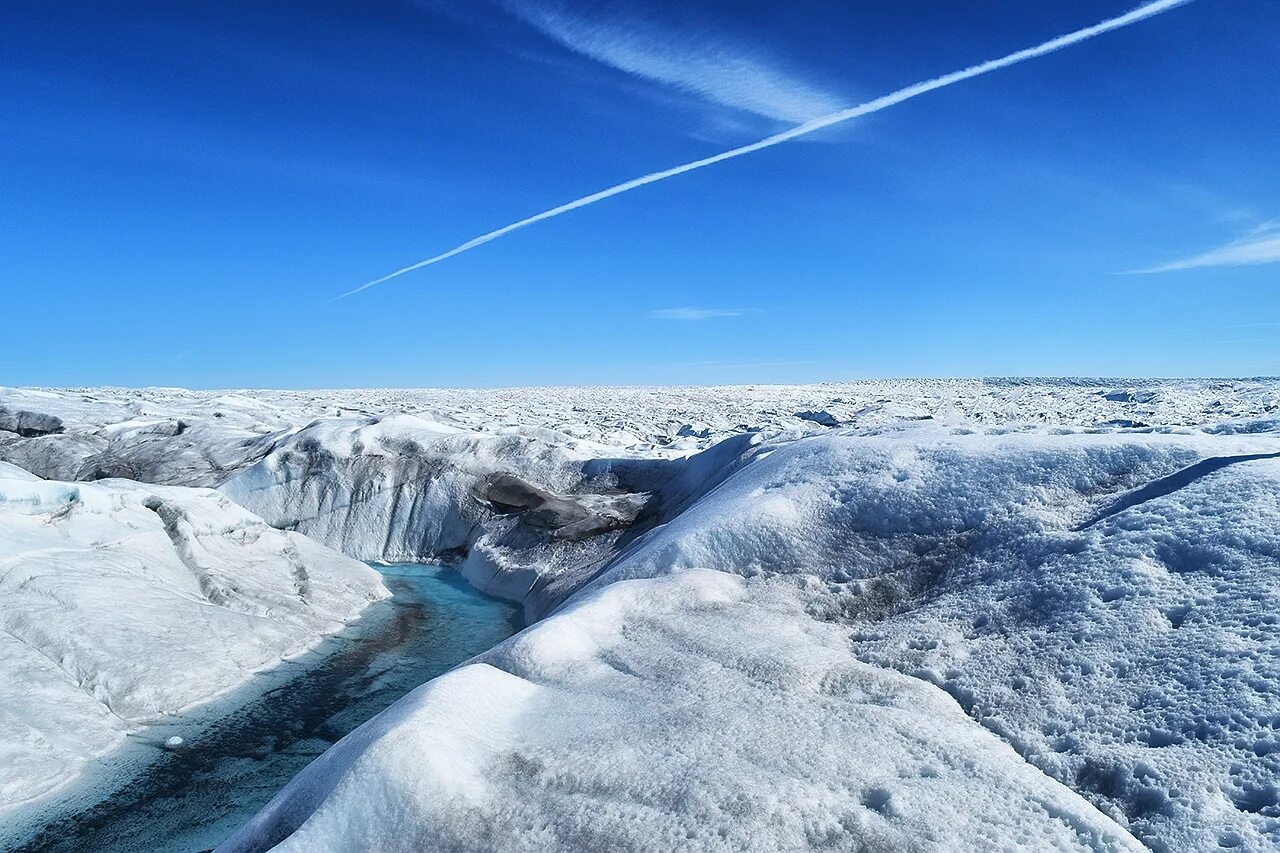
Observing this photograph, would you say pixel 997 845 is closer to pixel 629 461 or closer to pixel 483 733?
pixel 483 733

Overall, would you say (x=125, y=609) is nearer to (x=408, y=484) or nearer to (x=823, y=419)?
(x=408, y=484)

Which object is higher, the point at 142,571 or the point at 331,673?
the point at 142,571

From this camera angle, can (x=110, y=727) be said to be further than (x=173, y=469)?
No

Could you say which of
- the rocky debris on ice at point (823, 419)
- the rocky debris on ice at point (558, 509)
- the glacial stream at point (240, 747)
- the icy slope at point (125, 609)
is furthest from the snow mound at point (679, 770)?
the rocky debris on ice at point (823, 419)

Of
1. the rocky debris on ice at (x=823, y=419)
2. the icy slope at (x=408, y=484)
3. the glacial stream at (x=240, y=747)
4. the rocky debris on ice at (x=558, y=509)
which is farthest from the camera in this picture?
the rocky debris on ice at (x=823, y=419)

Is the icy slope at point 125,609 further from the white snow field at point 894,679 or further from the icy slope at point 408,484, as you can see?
the white snow field at point 894,679

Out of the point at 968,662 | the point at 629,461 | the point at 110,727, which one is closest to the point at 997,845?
the point at 968,662

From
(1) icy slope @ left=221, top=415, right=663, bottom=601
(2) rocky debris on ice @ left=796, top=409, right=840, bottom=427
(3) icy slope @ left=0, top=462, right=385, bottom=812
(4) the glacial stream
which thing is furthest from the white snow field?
(2) rocky debris on ice @ left=796, top=409, right=840, bottom=427
